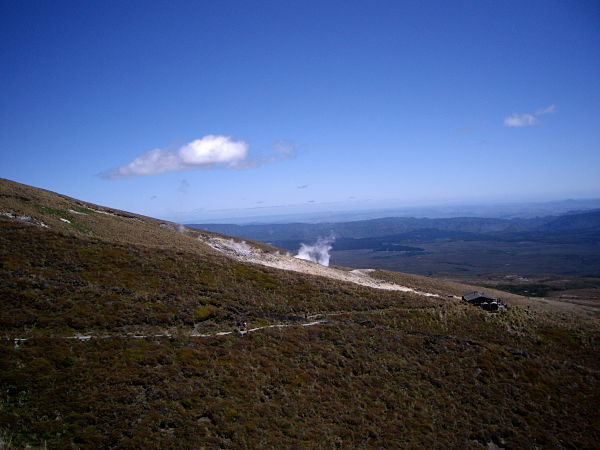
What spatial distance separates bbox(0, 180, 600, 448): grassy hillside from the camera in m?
12.2

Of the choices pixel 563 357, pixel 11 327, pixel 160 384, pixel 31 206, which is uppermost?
pixel 31 206

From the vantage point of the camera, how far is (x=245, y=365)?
54.5 ft

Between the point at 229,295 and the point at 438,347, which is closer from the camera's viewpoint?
the point at 438,347

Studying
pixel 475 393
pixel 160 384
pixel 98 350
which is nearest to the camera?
pixel 160 384

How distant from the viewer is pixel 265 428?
1299 cm

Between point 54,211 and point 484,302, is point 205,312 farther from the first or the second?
point 54,211

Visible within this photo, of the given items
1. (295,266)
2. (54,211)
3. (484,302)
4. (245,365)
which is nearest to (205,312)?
(245,365)

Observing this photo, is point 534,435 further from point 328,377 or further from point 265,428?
point 265,428

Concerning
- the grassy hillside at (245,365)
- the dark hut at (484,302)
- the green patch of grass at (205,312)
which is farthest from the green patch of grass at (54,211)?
the dark hut at (484,302)

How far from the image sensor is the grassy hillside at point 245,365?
12195 mm

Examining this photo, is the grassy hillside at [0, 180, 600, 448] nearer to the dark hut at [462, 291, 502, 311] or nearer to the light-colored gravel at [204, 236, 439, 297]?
the dark hut at [462, 291, 502, 311]

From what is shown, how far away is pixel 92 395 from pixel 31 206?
42.9 meters

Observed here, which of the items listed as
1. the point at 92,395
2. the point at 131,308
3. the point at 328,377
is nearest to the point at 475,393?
the point at 328,377

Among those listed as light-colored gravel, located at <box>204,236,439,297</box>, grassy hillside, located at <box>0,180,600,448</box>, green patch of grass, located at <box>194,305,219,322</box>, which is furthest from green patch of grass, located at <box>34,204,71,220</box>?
green patch of grass, located at <box>194,305,219,322</box>
